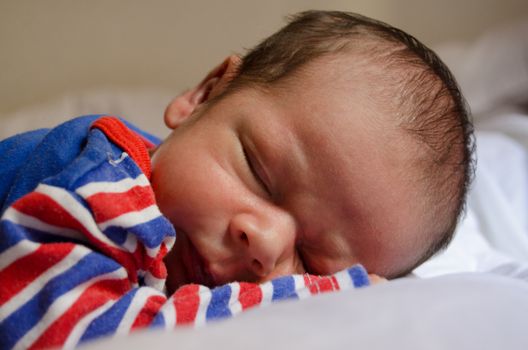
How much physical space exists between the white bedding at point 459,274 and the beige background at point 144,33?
0.15 metres

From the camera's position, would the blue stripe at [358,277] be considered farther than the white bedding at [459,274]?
Yes

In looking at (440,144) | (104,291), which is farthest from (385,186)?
(104,291)

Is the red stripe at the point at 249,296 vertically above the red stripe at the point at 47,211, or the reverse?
the red stripe at the point at 47,211

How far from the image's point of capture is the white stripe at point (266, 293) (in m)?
0.59

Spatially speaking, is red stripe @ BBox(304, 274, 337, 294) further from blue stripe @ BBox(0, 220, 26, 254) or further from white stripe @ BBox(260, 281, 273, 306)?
blue stripe @ BBox(0, 220, 26, 254)

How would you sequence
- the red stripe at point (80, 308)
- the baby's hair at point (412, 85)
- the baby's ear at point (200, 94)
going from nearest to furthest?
the red stripe at point (80, 308), the baby's hair at point (412, 85), the baby's ear at point (200, 94)

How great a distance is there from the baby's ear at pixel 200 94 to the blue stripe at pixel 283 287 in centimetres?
28

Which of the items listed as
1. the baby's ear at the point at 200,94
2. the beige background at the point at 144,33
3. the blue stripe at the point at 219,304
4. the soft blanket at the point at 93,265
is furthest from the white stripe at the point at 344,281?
the beige background at the point at 144,33

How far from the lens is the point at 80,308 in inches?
19.9

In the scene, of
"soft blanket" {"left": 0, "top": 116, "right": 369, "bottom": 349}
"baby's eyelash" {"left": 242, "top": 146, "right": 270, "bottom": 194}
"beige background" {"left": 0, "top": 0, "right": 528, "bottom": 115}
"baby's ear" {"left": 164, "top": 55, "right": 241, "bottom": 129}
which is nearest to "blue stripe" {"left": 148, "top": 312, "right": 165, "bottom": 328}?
"soft blanket" {"left": 0, "top": 116, "right": 369, "bottom": 349}

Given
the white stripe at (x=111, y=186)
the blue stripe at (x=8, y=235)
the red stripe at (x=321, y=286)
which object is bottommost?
the red stripe at (x=321, y=286)

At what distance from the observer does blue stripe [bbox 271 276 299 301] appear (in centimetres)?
59

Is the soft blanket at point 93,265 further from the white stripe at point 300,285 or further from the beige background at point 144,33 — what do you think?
the beige background at point 144,33

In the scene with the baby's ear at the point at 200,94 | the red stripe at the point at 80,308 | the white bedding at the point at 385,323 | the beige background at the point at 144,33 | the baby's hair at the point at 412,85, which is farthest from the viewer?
the beige background at the point at 144,33
